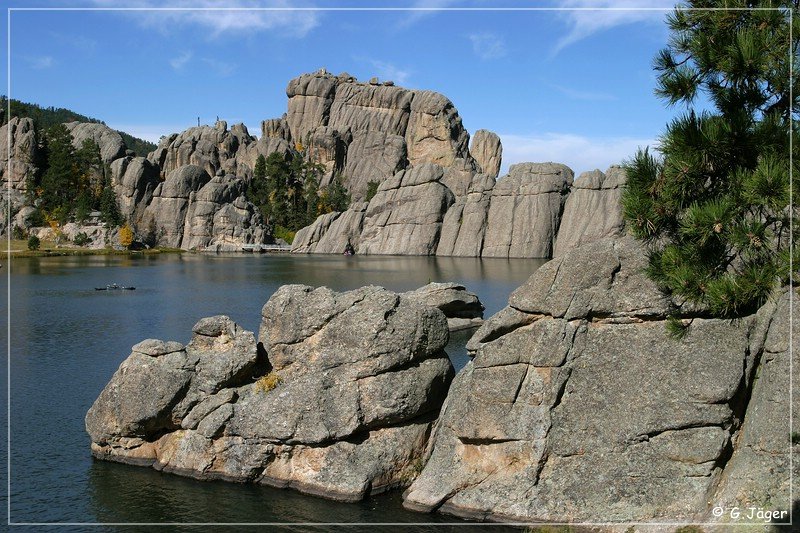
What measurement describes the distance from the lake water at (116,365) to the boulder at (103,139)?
217 feet

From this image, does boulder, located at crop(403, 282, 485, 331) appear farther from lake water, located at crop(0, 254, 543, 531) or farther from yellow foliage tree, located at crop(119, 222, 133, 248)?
yellow foliage tree, located at crop(119, 222, 133, 248)

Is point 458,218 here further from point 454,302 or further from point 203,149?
point 454,302

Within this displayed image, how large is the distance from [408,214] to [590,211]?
3325cm

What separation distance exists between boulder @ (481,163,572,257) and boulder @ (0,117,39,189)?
301 feet

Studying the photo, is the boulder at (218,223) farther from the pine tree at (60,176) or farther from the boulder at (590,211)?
the boulder at (590,211)

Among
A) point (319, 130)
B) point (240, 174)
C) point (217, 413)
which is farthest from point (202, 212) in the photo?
point (217, 413)

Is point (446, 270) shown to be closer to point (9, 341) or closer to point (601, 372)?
point (9, 341)

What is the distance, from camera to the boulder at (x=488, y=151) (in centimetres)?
19738

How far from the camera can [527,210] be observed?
400ft

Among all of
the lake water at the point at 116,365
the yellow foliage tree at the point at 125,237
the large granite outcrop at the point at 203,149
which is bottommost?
the lake water at the point at 116,365

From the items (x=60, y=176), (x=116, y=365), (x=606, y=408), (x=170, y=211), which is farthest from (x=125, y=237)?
(x=606, y=408)

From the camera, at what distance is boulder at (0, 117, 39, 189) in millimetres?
152238

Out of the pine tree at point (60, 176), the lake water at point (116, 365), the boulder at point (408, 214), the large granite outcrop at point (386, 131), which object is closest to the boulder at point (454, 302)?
the lake water at point (116, 365)

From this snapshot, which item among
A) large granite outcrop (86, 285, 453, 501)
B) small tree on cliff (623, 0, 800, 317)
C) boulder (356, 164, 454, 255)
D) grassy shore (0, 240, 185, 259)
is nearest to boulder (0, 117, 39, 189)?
grassy shore (0, 240, 185, 259)
